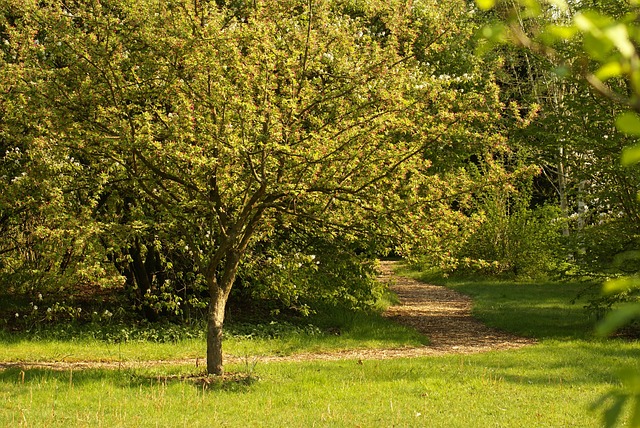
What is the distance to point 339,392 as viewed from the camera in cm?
880

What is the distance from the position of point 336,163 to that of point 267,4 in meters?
2.35

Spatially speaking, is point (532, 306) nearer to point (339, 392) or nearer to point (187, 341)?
point (187, 341)

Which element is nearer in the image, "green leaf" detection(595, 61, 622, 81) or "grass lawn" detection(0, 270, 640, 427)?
"green leaf" detection(595, 61, 622, 81)

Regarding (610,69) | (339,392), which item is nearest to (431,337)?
(339,392)

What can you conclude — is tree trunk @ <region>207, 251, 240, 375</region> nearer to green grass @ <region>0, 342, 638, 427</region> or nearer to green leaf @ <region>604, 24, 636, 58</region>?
green grass @ <region>0, 342, 638, 427</region>

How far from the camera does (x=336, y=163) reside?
341 inches

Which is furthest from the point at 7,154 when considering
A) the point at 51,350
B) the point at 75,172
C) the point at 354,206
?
the point at 354,206


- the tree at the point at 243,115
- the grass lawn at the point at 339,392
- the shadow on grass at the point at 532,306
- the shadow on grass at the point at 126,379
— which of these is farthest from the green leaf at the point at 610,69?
the shadow on grass at the point at 532,306

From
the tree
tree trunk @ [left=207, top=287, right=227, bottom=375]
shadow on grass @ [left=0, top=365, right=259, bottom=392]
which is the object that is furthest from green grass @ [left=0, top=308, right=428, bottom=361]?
the tree

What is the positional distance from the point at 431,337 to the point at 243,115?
25.3 ft

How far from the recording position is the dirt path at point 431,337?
37.4 feet

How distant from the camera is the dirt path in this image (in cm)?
1141

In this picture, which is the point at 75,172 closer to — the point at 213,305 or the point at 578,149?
the point at 213,305

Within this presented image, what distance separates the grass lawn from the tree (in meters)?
1.13
